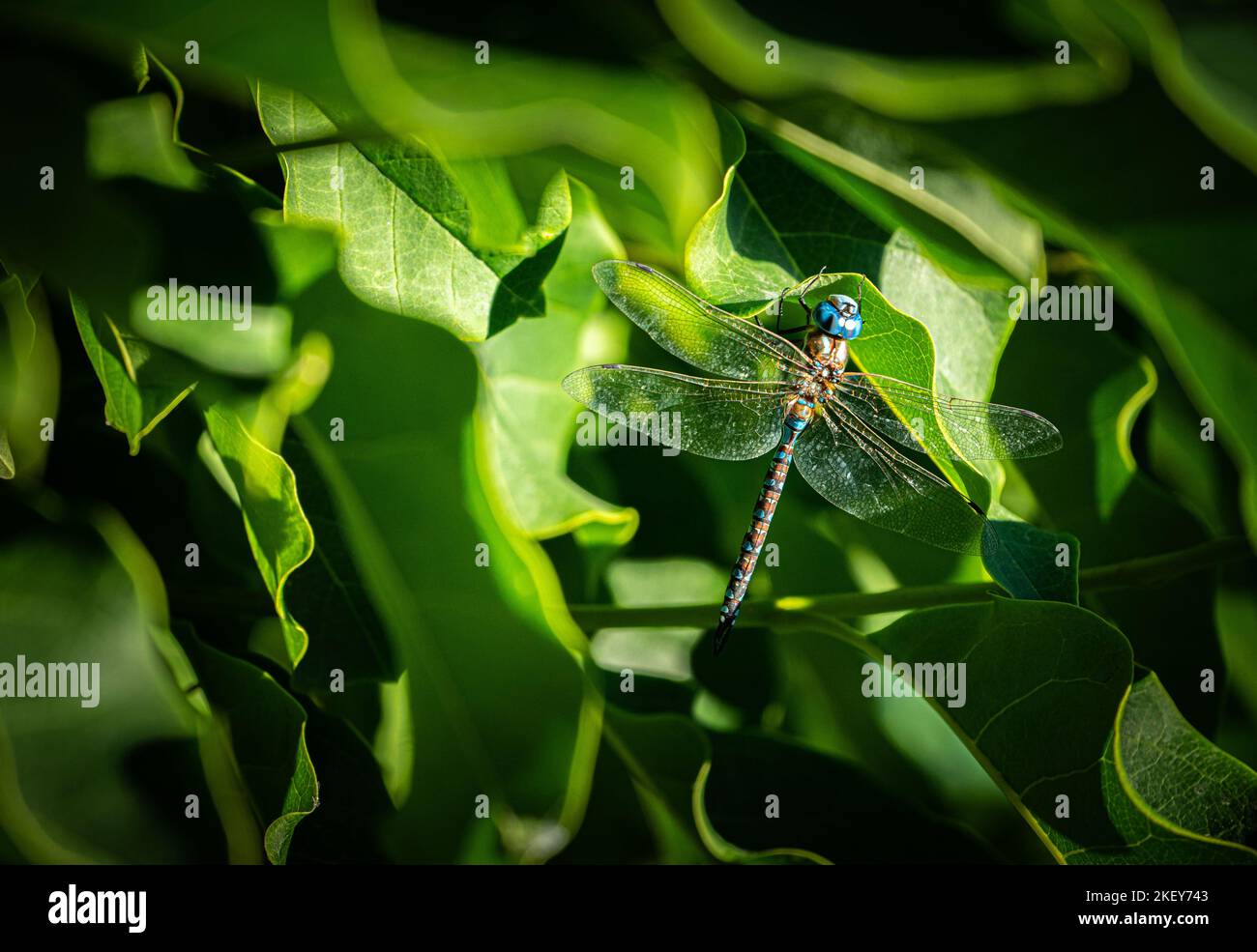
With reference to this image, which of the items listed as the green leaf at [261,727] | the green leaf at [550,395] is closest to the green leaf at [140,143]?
the green leaf at [550,395]

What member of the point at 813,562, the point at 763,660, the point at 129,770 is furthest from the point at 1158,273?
the point at 129,770

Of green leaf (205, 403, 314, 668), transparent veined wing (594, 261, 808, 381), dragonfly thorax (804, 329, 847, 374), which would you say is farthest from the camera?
dragonfly thorax (804, 329, 847, 374)

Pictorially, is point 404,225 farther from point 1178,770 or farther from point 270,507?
point 1178,770

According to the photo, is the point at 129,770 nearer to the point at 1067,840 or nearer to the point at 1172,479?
the point at 1067,840

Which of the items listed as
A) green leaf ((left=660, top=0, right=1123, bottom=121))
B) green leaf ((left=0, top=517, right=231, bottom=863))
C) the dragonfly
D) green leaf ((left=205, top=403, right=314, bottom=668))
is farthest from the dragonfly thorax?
green leaf ((left=0, top=517, right=231, bottom=863))

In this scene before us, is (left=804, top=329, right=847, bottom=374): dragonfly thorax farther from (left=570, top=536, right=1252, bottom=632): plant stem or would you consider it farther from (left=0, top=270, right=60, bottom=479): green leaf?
(left=0, top=270, right=60, bottom=479): green leaf

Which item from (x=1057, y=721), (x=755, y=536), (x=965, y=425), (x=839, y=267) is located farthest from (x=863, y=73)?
(x=1057, y=721)
